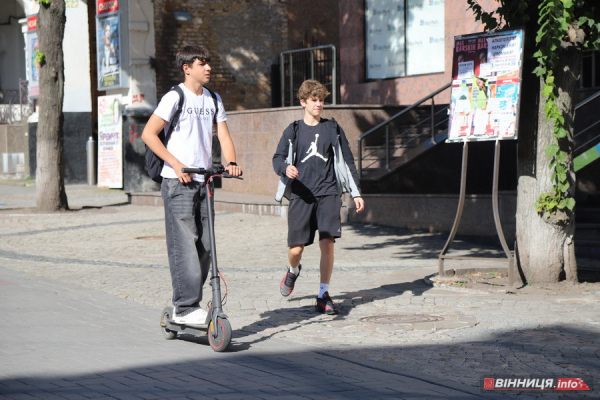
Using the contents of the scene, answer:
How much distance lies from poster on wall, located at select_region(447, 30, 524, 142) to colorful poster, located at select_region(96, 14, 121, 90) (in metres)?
16.1

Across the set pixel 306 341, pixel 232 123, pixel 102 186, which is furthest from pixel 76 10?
pixel 306 341

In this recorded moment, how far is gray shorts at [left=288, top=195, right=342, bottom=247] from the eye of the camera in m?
7.92

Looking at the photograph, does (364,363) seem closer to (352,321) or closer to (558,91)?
(352,321)

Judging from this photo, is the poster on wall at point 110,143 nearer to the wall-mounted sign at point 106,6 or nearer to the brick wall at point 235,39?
the brick wall at point 235,39

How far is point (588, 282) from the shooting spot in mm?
9758

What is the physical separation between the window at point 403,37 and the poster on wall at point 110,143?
7272 millimetres

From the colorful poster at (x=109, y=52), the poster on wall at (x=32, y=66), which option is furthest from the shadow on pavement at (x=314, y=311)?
the poster on wall at (x=32, y=66)

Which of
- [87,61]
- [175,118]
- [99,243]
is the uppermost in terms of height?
[87,61]

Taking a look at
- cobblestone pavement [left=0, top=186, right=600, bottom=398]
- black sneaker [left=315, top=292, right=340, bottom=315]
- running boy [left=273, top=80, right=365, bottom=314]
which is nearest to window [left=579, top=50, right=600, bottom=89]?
cobblestone pavement [left=0, top=186, right=600, bottom=398]

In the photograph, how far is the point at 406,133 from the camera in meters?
18.2

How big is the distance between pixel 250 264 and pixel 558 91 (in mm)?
4231

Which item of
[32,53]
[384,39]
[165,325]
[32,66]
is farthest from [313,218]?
[32,66]

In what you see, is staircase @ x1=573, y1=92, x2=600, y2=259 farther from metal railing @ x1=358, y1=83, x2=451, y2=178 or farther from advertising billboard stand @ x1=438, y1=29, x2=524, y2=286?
advertising billboard stand @ x1=438, y1=29, x2=524, y2=286

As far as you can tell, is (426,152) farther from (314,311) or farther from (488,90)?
(314,311)
